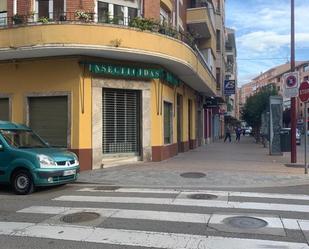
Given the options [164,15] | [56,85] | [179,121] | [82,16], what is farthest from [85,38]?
[179,121]

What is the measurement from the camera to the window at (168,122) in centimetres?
2159

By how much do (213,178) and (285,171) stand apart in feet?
10.7

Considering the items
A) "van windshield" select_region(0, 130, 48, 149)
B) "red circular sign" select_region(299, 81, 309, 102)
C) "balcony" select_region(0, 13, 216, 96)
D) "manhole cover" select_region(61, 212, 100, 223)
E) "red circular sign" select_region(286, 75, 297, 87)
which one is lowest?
"manhole cover" select_region(61, 212, 100, 223)

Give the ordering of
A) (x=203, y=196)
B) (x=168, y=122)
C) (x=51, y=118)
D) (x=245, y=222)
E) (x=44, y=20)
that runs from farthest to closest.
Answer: (x=168, y=122) < (x=51, y=118) < (x=44, y=20) < (x=203, y=196) < (x=245, y=222)

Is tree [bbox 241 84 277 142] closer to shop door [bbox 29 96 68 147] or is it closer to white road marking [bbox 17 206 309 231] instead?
shop door [bbox 29 96 68 147]

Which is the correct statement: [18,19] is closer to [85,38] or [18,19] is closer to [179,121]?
[85,38]

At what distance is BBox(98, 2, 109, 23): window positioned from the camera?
57.0ft

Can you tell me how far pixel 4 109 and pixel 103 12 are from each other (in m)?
5.21

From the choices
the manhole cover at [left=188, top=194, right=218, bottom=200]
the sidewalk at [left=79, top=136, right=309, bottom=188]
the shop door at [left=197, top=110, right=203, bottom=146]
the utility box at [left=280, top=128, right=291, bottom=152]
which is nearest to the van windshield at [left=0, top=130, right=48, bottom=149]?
the sidewalk at [left=79, top=136, right=309, bottom=188]

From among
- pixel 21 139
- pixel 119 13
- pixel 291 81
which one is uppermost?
pixel 119 13

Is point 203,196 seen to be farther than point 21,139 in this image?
No

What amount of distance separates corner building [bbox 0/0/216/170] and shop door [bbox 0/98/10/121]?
38 mm

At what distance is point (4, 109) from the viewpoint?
18.5 meters

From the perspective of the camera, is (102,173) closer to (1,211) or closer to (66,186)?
(66,186)
